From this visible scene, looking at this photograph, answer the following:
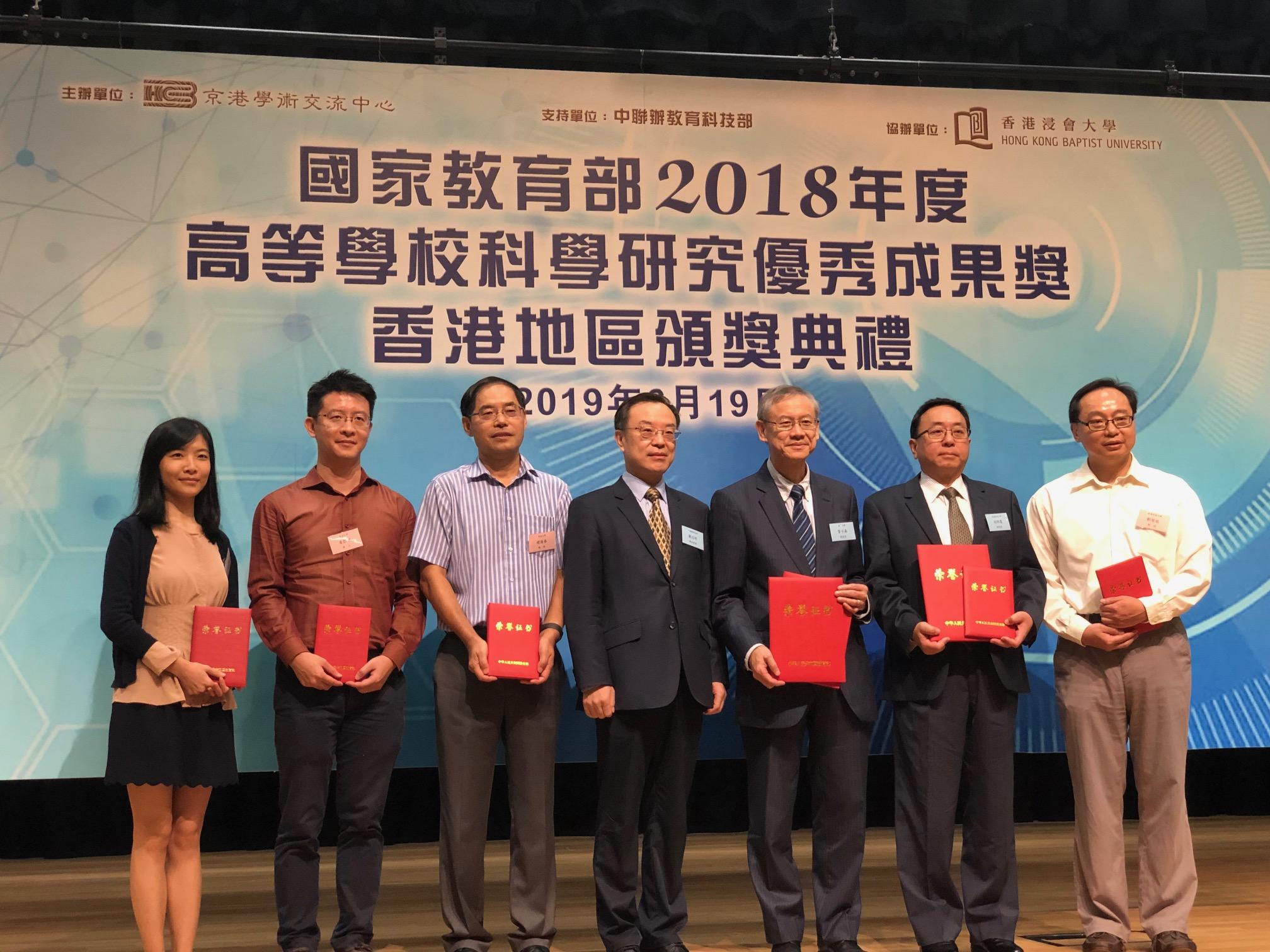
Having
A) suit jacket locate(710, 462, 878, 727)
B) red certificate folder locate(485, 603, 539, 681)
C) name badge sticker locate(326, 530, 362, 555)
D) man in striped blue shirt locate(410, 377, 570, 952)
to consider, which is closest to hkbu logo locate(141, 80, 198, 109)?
man in striped blue shirt locate(410, 377, 570, 952)

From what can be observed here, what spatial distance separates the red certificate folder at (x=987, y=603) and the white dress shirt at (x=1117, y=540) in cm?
23

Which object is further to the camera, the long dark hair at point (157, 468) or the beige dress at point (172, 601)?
the long dark hair at point (157, 468)

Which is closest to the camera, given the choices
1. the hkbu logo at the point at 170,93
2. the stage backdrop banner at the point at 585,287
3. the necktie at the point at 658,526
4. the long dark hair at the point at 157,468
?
the long dark hair at the point at 157,468

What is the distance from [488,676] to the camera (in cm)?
337

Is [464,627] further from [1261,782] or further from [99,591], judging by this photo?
[1261,782]

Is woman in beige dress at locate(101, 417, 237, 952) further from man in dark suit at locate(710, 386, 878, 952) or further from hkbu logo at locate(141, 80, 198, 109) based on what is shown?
hkbu logo at locate(141, 80, 198, 109)

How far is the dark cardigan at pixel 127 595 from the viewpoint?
10.6 feet

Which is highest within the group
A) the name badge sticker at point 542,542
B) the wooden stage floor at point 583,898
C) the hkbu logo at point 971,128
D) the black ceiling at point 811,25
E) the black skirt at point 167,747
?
the black ceiling at point 811,25

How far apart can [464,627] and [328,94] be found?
7.62 ft

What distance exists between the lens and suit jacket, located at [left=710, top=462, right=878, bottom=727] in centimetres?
346

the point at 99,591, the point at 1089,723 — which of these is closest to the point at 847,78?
the point at 1089,723

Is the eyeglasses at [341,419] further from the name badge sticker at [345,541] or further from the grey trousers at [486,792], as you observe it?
the grey trousers at [486,792]

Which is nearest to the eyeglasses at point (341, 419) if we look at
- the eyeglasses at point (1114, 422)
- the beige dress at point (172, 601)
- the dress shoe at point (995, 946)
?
the beige dress at point (172, 601)

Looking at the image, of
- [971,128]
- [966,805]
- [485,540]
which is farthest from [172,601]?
[971,128]
